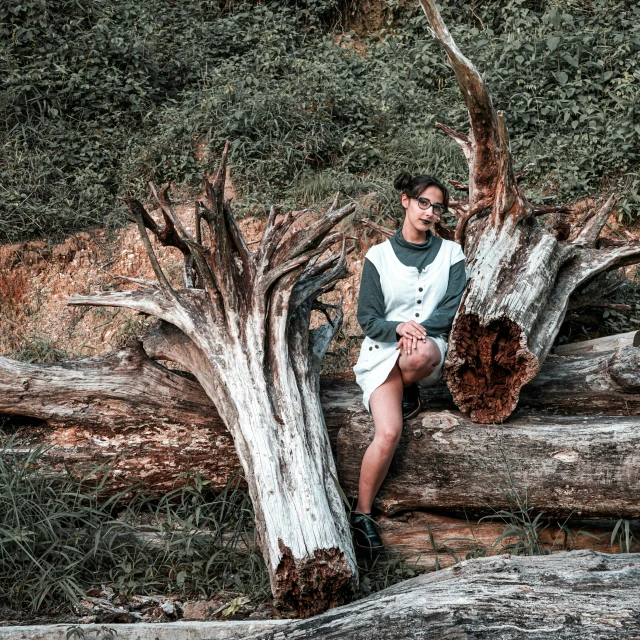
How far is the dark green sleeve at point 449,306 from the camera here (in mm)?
4762

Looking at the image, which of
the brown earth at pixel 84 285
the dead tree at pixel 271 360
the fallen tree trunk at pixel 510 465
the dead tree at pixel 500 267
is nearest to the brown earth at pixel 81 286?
the brown earth at pixel 84 285

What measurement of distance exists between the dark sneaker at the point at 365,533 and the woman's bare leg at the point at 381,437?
59mm

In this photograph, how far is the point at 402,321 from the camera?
488cm

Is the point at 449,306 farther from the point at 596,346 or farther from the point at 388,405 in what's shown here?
the point at 596,346

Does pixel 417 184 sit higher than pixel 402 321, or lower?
higher

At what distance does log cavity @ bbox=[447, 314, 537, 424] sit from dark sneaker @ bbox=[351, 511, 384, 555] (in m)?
0.86

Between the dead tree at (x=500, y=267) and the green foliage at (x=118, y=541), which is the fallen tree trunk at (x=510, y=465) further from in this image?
the green foliage at (x=118, y=541)

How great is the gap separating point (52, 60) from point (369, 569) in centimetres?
701

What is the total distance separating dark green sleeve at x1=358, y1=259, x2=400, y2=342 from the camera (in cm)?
477

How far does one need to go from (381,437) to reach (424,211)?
4.55 ft

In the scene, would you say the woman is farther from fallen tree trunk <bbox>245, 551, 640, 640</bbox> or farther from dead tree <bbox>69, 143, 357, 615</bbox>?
fallen tree trunk <bbox>245, 551, 640, 640</bbox>

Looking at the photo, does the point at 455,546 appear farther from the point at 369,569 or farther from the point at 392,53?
the point at 392,53

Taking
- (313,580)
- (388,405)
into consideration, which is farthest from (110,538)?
(388,405)

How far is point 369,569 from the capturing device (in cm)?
461
